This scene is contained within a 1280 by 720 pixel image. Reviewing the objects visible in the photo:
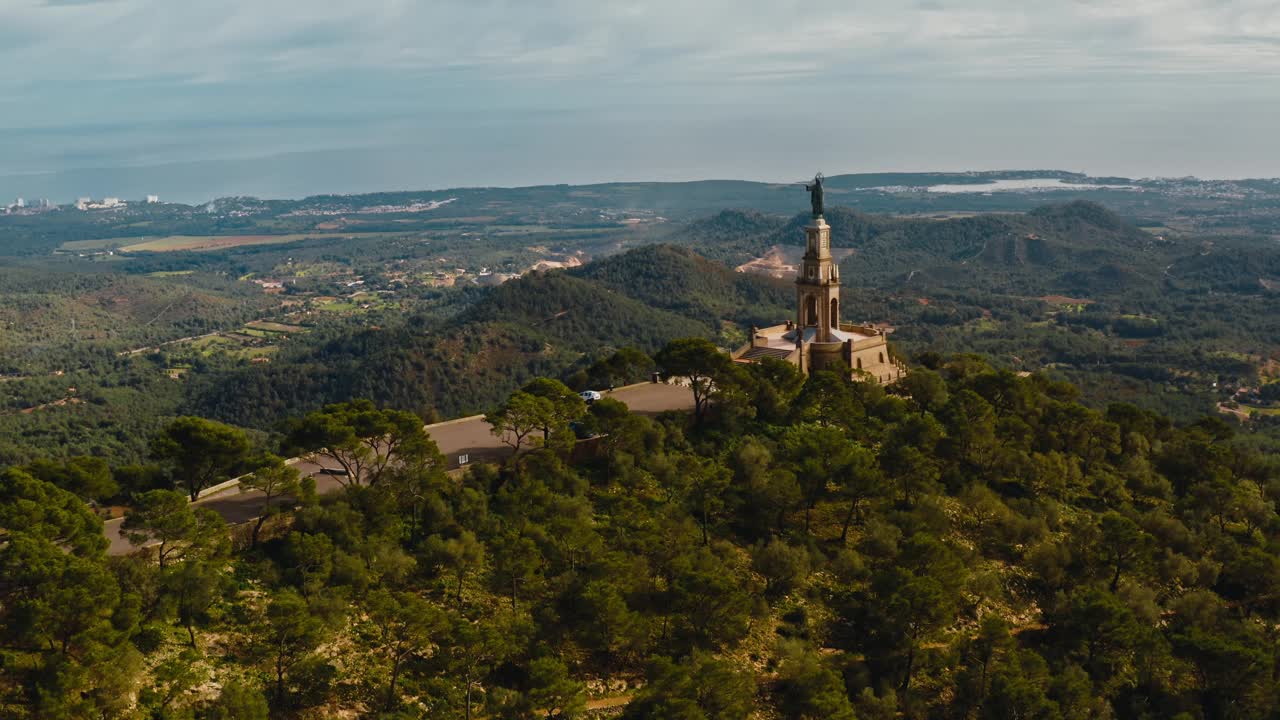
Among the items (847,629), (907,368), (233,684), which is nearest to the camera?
(233,684)

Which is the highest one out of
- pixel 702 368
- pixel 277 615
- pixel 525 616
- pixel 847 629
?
pixel 702 368

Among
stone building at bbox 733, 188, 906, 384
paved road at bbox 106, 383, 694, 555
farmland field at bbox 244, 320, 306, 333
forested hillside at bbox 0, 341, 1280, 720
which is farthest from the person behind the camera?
farmland field at bbox 244, 320, 306, 333

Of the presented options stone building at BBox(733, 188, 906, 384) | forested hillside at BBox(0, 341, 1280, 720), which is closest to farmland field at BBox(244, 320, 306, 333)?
stone building at BBox(733, 188, 906, 384)

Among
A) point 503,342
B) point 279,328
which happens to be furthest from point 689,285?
point 279,328

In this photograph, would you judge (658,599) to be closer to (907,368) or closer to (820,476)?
(820,476)

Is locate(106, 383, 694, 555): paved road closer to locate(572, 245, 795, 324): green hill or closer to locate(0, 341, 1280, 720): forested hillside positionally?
locate(0, 341, 1280, 720): forested hillside

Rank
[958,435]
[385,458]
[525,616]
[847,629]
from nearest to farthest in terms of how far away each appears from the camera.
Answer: [525,616]
[847,629]
[385,458]
[958,435]

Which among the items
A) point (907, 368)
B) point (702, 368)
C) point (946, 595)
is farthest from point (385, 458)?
point (907, 368)

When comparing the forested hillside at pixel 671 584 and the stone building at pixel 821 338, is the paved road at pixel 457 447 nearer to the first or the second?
the forested hillside at pixel 671 584

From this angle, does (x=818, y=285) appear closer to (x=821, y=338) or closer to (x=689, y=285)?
(x=821, y=338)
